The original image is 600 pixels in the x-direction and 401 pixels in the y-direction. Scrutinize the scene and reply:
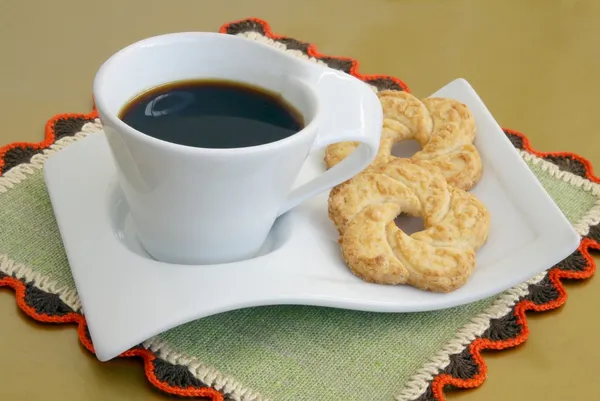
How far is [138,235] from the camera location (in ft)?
2.90

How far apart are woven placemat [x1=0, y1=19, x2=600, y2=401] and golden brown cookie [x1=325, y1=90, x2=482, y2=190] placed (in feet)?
0.58

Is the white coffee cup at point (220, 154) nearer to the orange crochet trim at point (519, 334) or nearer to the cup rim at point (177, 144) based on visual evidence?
the cup rim at point (177, 144)

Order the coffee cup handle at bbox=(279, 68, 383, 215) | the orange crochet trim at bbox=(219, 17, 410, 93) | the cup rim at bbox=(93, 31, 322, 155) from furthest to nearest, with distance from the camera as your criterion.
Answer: the orange crochet trim at bbox=(219, 17, 410, 93) < the coffee cup handle at bbox=(279, 68, 383, 215) < the cup rim at bbox=(93, 31, 322, 155)

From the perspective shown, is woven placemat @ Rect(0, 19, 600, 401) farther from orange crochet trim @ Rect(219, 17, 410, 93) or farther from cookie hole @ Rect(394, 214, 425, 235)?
orange crochet trim @ Rect(219, 17, 410, 93)

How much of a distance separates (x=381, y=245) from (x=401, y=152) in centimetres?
25

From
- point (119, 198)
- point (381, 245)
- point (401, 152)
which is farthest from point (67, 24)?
point (381, 245)

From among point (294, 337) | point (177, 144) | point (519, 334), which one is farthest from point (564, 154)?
point (177, 144)

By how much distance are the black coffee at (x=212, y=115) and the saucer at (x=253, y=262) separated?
131 millimetres

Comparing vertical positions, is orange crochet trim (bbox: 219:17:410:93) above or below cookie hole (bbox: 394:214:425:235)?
above

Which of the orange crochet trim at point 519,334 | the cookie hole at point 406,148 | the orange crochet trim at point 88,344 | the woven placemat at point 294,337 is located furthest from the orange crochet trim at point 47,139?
the orange crochet trim at point 519,334

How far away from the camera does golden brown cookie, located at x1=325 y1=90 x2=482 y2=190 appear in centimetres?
99

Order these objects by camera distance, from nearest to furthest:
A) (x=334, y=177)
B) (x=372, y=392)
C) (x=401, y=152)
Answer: (x=372, y=392) → (x=334, y=177) → (x=401, y=152)

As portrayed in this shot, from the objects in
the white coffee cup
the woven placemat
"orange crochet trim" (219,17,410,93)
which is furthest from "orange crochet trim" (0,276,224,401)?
"orange crochet trim" (219,17,410,93)

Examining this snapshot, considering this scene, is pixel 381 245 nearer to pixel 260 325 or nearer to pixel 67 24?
pixel 260 325
